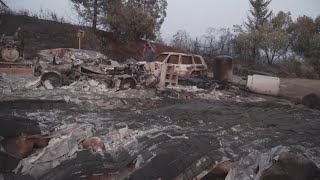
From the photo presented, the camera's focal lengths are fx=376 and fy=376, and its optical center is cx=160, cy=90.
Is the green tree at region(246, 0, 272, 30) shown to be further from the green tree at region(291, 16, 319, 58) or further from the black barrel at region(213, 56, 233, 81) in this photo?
the black barrel at region(213, 56, 233, 81)

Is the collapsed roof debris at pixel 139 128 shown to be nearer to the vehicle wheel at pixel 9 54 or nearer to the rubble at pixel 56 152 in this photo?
the rubble at pixel 56 152

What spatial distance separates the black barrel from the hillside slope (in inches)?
403

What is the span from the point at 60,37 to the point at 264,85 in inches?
630

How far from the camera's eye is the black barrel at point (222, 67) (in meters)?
17.3

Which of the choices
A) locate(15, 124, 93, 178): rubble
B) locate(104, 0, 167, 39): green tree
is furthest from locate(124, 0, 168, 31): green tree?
locate(15, 124, 93, 178): rubble

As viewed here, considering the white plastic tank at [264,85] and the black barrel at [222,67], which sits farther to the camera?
the black barrel at [222,67]

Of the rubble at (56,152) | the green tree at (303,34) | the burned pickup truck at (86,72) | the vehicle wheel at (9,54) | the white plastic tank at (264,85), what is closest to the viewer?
the rubble at (56,152)

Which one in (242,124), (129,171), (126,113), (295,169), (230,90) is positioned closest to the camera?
(295,169)

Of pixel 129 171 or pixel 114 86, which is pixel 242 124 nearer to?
pixel 129 171

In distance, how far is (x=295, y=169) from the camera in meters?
4.73

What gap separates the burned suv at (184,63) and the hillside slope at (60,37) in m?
10.3

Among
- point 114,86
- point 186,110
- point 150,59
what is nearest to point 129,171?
point 186,110

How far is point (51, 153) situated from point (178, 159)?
2.05 metres

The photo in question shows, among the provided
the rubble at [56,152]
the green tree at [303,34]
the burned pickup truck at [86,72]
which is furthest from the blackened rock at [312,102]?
the green tree at [303,34]
